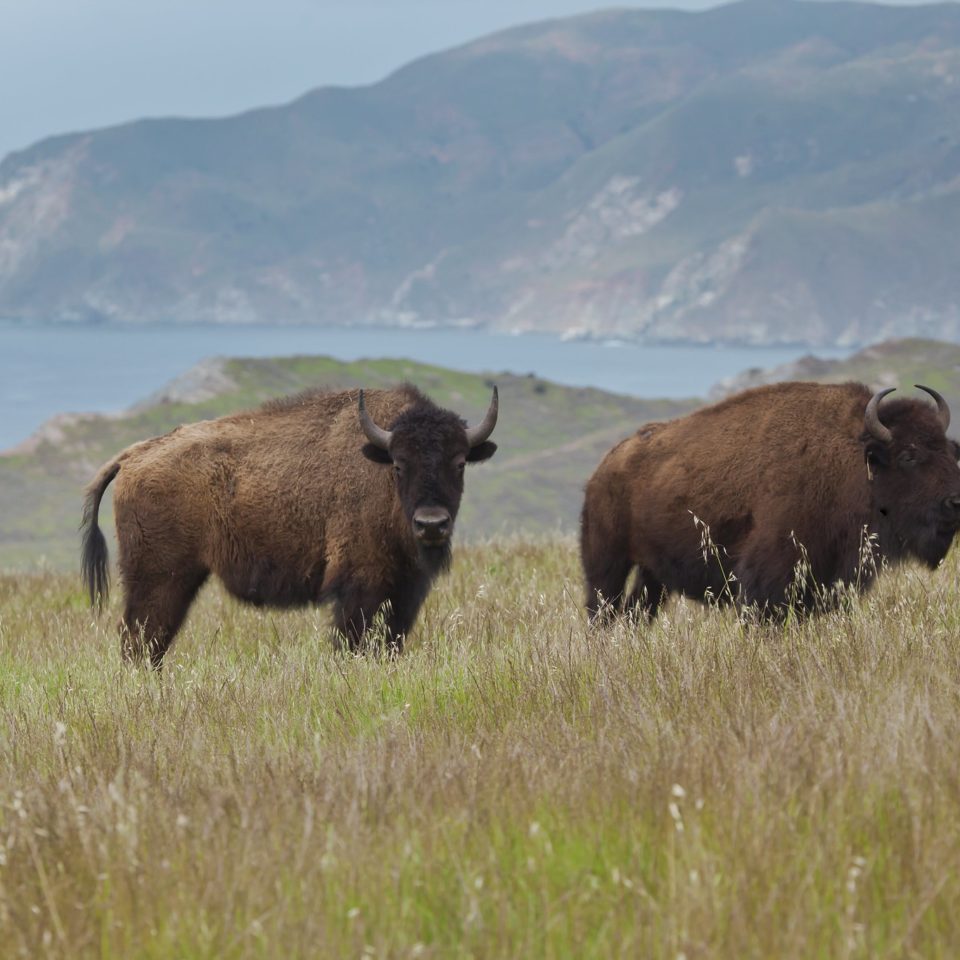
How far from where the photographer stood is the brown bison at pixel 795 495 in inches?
328

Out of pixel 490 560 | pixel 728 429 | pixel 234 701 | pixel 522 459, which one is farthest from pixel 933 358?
pixel 234 701

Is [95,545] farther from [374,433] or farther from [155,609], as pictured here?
[374,433]

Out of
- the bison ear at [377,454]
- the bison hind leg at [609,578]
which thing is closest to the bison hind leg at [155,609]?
the bison ear at [377,454]

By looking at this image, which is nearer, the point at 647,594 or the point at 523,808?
the point at 523,808

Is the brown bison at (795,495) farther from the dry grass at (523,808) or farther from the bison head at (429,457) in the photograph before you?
the dry grass at (523,808)

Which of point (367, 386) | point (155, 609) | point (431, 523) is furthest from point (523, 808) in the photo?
point (367, 386)

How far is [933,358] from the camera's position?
43.7m

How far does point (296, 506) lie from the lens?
9.34 metres

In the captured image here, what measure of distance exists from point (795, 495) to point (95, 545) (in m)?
4.82

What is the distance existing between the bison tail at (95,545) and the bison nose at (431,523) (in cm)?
266

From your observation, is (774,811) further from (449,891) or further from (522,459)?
(522,459)

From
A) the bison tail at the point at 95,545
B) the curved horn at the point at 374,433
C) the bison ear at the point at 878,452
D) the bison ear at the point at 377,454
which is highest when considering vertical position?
the curved horn at the point at 374,433

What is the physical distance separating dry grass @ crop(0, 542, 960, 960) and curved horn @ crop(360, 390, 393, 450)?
2.22 m

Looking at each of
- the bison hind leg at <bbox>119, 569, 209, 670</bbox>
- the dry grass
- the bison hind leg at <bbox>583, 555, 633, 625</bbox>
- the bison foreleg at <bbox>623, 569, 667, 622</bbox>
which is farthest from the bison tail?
the bison foreleg at <bbox>623, 569, 667, 622</bbox>
